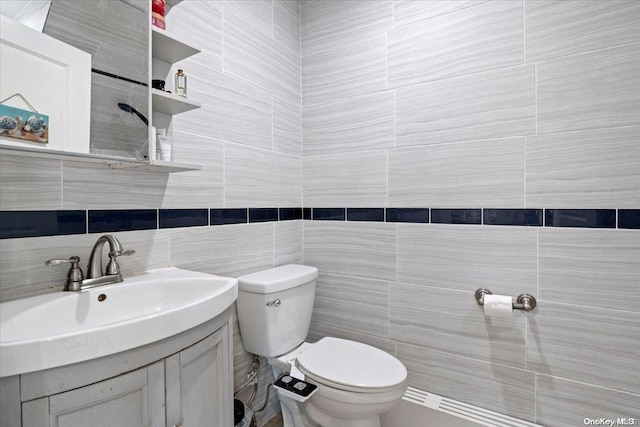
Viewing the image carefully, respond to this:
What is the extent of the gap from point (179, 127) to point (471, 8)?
139 cm

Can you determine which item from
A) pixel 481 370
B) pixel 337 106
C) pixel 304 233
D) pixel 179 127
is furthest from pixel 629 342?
pixel 179 127

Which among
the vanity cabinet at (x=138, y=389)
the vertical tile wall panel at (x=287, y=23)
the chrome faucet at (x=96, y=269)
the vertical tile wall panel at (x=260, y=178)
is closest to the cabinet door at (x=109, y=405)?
the vanity cabinet at (x=138, y=389)

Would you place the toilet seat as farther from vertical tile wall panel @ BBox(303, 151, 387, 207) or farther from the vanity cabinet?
vertical tile wall panel @ BBox(303, 151, 387, 207)

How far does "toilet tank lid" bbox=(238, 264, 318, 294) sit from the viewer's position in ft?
4.68

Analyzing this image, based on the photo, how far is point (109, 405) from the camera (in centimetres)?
69

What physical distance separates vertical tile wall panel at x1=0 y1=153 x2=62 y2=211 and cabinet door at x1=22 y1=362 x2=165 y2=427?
0.57 m

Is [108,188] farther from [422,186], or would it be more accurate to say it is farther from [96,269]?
[422,186]

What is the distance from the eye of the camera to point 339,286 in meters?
1.85

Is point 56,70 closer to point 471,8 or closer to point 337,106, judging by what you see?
point 337,106

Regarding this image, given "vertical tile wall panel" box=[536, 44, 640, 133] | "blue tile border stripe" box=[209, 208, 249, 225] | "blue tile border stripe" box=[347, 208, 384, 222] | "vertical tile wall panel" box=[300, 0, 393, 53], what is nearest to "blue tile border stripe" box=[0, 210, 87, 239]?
"blue tile border stripe" box=[209, 208, 249, 225]

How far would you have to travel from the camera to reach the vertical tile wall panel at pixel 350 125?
5.57 ft

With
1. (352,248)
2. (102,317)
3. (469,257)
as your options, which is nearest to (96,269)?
(102,317)

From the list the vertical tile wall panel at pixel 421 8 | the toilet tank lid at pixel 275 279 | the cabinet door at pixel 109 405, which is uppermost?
the vertical tile wall panel at pixel 421 8

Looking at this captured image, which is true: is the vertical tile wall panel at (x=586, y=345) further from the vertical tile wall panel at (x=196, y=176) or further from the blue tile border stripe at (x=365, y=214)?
the vertical tile wall panel at (x=196, y=176)
